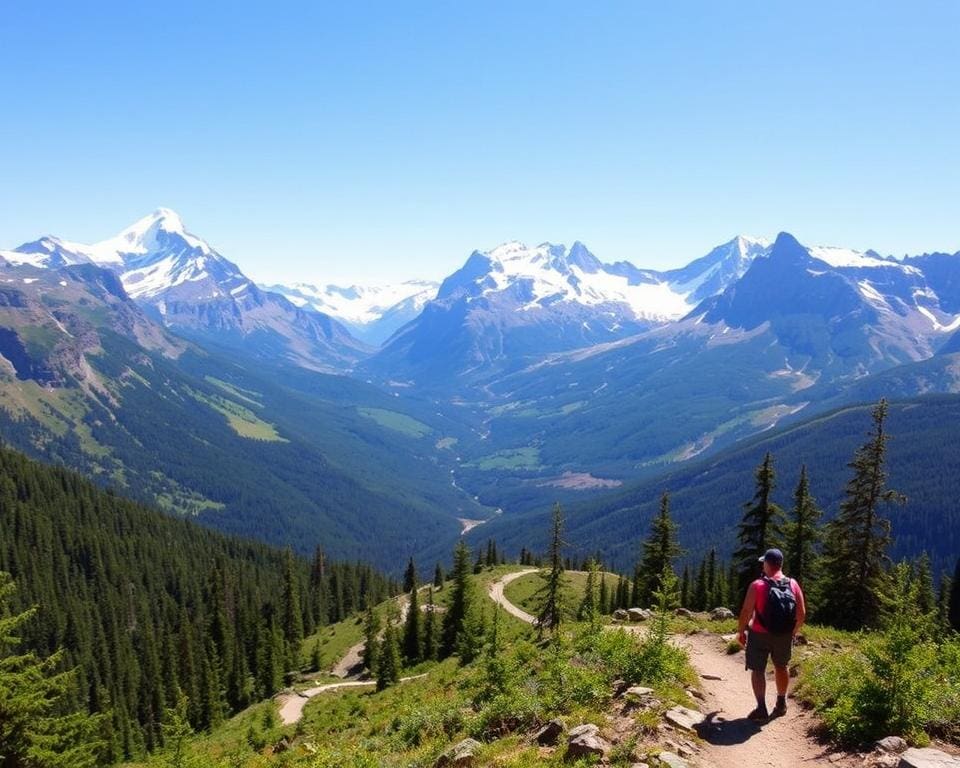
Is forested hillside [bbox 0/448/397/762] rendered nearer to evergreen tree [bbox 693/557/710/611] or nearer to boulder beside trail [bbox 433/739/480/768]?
evergreen tree [bbox 693/557/710/611]

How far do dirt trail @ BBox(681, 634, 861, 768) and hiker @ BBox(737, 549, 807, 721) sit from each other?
0.87m

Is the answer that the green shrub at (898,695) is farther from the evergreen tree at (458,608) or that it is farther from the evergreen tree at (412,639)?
the evergreen tree at (412,639)

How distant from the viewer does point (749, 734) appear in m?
16.4

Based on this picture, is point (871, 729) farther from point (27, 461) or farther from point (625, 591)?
point (27, 461)

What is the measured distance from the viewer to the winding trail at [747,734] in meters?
14.9

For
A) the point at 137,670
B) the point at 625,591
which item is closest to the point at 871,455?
the point at 625,591

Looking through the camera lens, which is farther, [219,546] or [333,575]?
[219,546]

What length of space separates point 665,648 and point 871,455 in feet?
110

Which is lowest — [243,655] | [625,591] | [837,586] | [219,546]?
[219,546]

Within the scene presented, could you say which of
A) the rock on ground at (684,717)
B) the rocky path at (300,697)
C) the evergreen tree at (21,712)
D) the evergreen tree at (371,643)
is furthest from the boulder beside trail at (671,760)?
the evergreen tree at (371,643)

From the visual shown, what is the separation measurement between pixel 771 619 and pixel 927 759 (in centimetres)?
410

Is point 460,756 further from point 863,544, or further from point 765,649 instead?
point 863,544

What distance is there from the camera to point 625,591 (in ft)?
309

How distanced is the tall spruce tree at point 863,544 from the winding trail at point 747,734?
1157 inches
